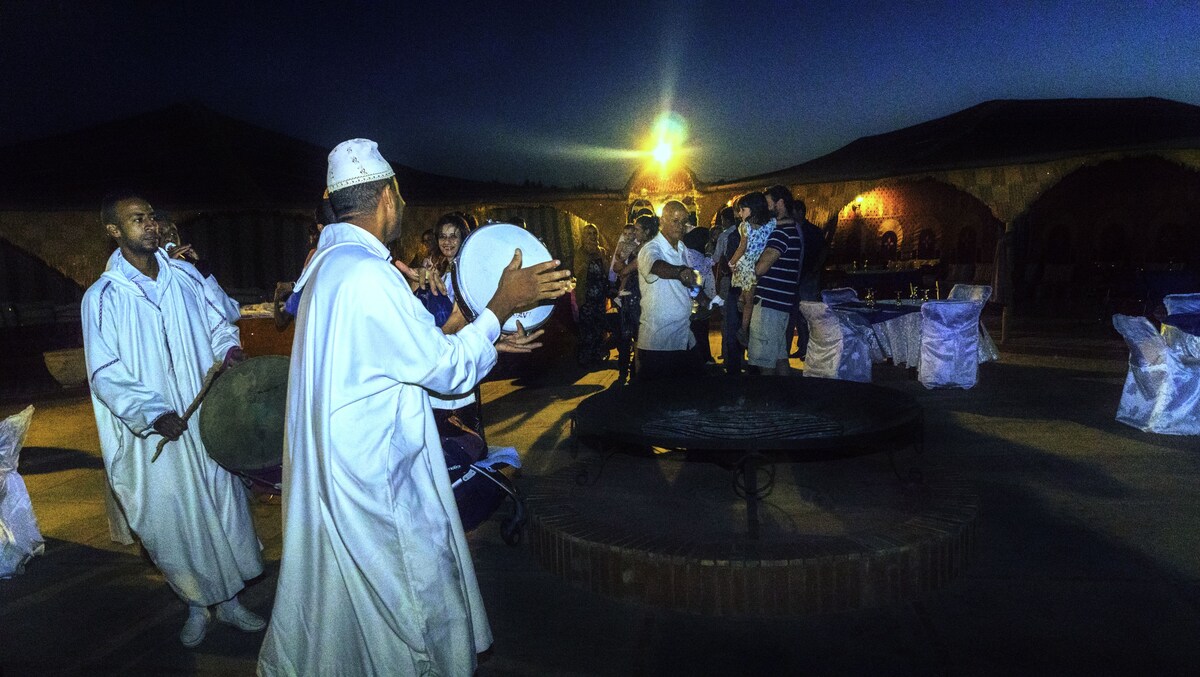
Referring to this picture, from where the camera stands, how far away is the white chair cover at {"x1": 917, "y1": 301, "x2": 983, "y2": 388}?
7516mm

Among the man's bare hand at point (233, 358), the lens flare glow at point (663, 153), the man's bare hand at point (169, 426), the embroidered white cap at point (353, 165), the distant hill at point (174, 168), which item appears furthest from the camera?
the lens flare glow at point (663, 153)

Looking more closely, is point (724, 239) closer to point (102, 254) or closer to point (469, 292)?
point (469, 292)

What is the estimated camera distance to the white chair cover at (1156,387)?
18.4 ft

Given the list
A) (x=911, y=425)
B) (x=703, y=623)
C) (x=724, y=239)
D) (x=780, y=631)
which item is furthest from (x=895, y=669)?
(x=724, y=239)

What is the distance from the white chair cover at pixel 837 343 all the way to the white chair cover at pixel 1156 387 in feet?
7.29

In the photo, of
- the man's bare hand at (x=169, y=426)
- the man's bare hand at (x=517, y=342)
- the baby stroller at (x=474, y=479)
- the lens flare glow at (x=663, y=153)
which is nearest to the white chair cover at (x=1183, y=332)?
the baby stroller at (x=474, y=479)

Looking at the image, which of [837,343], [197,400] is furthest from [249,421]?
[837,343]

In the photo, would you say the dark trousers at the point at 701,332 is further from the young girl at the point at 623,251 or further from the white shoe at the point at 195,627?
the white shoe at the point at 195,627

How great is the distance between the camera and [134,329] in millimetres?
3109

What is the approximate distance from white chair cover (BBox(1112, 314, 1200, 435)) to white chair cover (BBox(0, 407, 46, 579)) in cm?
739

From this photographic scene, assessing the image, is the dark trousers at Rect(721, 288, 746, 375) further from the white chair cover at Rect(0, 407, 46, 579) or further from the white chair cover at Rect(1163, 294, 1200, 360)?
the white chair cover at Rect(0, 407, 46, 579)

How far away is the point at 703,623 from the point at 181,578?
6.97ft

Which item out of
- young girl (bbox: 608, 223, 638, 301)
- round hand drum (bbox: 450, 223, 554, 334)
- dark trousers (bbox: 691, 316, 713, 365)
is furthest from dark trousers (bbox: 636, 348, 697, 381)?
round hand drum (bbox: 450, 223, 554, 334)

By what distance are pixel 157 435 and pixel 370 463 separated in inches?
63.9
